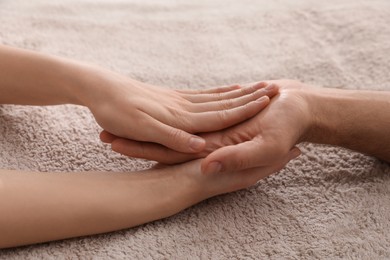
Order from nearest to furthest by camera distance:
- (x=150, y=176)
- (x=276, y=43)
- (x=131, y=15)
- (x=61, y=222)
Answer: (x=61, y=222)
(x=150, y=176)
(x=276, y=43)
(x=131, y=15)

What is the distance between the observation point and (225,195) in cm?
108

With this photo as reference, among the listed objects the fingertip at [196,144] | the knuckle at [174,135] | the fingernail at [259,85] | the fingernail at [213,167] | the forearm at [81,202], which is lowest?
the forearm at [81,202]

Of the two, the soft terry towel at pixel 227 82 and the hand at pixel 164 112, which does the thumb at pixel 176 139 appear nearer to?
the hand at pixel 164 112

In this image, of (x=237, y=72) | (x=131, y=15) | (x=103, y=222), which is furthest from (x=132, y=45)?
(x=103, y=222)

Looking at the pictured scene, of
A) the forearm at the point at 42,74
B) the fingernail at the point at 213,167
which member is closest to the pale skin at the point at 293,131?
the fingernail at the point at 213,167

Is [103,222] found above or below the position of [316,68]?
below

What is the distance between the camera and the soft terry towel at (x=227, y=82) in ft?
3.22

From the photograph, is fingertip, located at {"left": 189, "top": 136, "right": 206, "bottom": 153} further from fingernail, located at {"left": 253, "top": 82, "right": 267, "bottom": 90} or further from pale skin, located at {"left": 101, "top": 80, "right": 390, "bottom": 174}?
fingernail, located at {"left": 253, "top": 82, "right": 267, "bottom": 90}

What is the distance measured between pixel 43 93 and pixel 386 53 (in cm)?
90

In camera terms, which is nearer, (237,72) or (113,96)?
(113,96)

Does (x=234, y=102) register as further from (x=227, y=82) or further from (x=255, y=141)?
(x=227, y=82)

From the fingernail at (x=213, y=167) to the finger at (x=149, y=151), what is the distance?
8cm

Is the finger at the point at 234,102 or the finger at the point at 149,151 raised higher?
the finger at the point at 234,102

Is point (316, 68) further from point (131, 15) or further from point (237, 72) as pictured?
point (131, 15)
